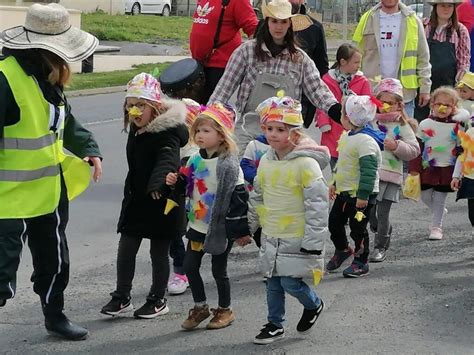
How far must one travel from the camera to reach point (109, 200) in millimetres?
9594

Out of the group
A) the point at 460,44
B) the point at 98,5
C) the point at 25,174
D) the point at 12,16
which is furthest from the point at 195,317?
the point at 98,5

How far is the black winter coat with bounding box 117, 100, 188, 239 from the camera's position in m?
5.91

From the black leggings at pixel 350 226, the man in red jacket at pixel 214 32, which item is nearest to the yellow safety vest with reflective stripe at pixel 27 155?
the black leggings at pixel 350 226

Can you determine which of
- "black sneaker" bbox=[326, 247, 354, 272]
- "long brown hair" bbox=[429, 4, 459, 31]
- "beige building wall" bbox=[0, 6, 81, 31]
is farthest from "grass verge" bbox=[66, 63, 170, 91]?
"black sneaker" bbox=[326, 247, 354, 272]

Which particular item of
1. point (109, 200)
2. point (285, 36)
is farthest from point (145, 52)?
point (285, 36)

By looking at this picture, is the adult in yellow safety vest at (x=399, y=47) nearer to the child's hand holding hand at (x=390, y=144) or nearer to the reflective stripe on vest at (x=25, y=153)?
the child's hand holding hand at (x=390, y=144)

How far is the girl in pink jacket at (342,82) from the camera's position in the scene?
8.27 metres

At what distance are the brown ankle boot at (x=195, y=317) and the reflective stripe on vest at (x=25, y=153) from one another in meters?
1.15

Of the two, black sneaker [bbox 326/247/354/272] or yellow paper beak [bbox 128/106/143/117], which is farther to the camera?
black sneaker [bbox 326/247/354/272]

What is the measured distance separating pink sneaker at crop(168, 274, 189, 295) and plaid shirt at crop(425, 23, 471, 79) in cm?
434

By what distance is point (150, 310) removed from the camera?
6074 mm

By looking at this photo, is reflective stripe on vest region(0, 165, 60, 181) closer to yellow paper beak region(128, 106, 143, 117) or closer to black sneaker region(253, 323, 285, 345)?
yellow paper beak region(128, 106, 143, 117)

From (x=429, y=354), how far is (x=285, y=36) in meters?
2.57

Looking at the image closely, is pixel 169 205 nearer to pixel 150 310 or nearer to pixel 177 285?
pixel 150 310
